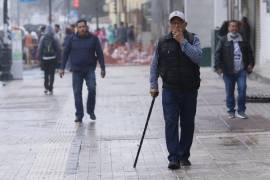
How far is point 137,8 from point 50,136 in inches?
1794

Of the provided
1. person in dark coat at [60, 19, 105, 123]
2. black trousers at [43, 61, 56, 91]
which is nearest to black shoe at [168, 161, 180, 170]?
person in dark coat at [60, 19, 105, 123]

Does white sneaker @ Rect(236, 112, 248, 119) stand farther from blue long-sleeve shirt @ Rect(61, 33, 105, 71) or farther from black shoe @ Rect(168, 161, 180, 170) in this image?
black shoe @ Rect(168, 161, 180, 170)

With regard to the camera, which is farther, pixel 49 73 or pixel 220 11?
pixel 220 11

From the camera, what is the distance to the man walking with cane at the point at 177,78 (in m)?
9.85

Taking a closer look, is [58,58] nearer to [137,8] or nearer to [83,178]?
[83,178]

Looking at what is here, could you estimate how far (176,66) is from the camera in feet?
32.7

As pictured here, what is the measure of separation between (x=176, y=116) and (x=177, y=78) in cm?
46

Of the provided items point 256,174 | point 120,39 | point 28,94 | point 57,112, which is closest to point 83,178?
point 256,174

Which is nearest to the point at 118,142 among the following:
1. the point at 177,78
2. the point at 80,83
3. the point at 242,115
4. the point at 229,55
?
the point at 177,78

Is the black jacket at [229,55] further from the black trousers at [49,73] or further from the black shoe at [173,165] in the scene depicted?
the black trousers at [49,73]

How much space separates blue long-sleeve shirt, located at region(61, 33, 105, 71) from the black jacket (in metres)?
2.10

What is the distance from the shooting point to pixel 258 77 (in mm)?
22172

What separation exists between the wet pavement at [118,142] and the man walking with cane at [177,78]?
1.21 feet

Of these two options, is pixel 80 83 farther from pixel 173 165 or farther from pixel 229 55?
pixel 173 165
